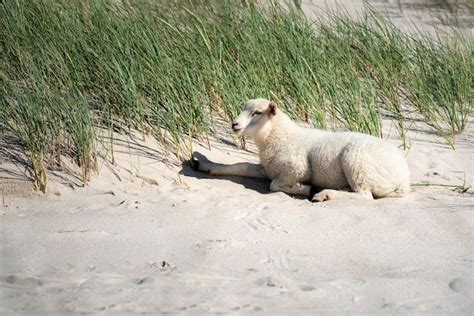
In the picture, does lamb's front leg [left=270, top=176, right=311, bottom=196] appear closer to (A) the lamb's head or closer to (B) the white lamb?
(B) the white lamb

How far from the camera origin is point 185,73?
25.5 feet

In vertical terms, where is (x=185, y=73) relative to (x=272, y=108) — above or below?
above

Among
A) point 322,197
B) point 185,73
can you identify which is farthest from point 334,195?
point 185,73

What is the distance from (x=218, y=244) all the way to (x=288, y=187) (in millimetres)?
1506

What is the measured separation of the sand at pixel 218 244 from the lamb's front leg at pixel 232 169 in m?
0.07

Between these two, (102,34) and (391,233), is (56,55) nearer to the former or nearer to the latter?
(102,34)

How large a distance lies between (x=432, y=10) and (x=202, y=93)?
7.86m

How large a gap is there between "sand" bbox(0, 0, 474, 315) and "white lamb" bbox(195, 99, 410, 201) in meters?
0.14

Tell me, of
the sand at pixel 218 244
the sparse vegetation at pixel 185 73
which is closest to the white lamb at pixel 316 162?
the sand at pixel 218 244

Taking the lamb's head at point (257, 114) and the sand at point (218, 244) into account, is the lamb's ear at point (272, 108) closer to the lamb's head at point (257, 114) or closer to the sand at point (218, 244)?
the lamb's head at point (257, 114)

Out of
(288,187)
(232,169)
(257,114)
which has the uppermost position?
(257,114)

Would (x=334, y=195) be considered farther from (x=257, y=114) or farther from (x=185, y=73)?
(x=185, y=73)

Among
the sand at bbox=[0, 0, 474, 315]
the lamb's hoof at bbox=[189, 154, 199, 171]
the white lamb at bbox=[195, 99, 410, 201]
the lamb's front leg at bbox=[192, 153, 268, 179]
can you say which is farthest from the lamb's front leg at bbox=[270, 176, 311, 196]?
the lamb's hoof at bbox=[189, 154, 199, 171]

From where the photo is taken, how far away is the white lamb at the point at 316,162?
6.62 meters
